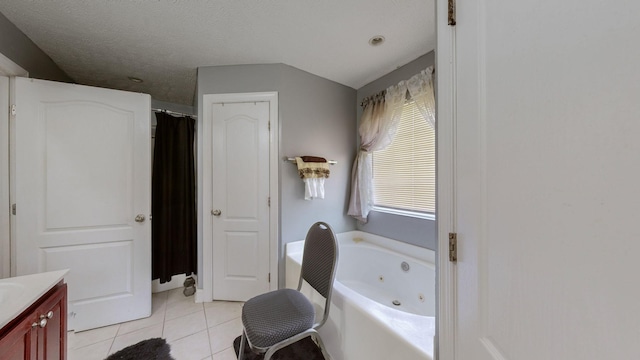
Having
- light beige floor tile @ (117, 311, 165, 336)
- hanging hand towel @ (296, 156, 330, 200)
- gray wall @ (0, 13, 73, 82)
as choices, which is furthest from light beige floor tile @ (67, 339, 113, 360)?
gray wall @ (0, 13, 73, 82)

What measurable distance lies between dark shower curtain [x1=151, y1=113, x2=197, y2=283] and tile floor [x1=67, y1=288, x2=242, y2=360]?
1.32 feet

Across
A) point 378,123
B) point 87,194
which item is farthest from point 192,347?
point 378,123

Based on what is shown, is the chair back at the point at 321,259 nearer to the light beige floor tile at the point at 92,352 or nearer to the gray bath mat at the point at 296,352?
the gray bath mat at the point at 296,352

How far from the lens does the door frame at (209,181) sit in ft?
7.20

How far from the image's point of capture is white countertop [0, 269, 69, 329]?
837mm

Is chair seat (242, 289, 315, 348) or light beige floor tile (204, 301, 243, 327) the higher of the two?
chair seat (242, 289, 315, 348)

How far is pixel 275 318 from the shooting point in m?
1.28

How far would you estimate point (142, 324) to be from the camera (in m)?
1.92
